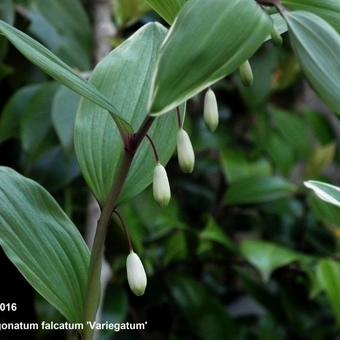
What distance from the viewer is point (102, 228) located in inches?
21.7

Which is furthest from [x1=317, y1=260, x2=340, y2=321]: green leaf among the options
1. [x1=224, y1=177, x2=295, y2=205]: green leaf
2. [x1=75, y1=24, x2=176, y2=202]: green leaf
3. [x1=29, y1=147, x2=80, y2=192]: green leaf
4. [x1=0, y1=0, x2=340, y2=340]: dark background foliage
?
[x1=75, y1=24, x2=176, y2=202]: green leaf

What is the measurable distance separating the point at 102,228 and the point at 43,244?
58mm

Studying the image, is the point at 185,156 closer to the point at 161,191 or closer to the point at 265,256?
the point at 161,191

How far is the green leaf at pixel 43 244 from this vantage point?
0.56m

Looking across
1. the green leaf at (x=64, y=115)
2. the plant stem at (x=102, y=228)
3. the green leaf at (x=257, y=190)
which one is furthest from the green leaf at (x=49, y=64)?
the green leaf at (x=257, y=190)

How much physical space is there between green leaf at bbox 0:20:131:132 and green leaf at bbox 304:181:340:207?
0.15 metres

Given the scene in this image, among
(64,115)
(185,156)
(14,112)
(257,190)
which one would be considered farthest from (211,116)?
(257,190)

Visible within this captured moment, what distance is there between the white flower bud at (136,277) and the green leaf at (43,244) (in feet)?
0.21

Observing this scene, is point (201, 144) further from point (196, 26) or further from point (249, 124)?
point (196, 26)

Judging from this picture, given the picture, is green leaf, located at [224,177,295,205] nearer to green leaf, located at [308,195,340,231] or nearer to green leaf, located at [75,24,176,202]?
green leaf, located at [308,195,340,231]

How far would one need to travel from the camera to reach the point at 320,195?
519 mm

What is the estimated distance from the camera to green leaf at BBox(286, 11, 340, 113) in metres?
0.46

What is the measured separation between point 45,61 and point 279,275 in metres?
0.98

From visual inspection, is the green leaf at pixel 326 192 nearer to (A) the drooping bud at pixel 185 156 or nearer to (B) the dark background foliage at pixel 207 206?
(A) the drooping bud at pixel 185 156
